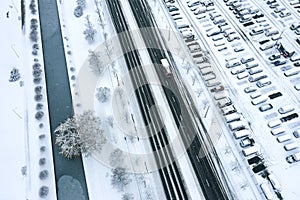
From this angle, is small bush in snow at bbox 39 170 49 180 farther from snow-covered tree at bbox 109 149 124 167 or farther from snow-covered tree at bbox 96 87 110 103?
snow-covered tree at bbox 96 87 110 103

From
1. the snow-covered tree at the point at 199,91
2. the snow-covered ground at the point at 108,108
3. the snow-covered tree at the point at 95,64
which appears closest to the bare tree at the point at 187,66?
the snow-covered tree at the point at 199,91

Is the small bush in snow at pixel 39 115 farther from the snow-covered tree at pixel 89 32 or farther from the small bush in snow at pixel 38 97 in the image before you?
the snow-covered tree at pixel 89 32

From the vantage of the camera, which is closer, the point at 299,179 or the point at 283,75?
the point at 299,179

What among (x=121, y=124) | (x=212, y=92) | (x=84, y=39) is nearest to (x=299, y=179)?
(x=212, y=92)

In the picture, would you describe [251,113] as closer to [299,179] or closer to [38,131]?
[299,179]

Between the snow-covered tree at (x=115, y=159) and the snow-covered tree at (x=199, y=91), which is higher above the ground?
the snow-covered tree at (x=199, y=91)

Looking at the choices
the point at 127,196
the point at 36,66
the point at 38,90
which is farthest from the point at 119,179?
the point at 36,66
